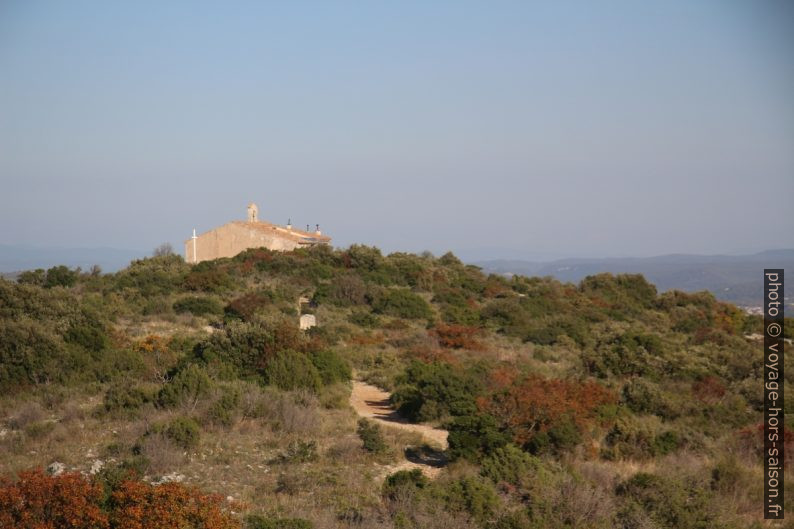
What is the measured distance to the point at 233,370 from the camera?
538 inches

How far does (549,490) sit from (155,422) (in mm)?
5154

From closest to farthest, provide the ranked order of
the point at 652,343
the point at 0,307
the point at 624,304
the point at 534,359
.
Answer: the point at 0,307 → the point at 652,343 → the point at 534,359 → the point at 624,304

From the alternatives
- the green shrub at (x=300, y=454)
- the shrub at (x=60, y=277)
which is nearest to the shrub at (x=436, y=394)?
the green shrub at (x=300, y=454)

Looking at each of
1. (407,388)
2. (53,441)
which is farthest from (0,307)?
(407,388)

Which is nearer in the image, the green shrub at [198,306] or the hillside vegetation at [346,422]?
the hillside vegetation at [346,422]

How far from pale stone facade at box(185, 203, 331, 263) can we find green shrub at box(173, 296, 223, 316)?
1581 centimetres

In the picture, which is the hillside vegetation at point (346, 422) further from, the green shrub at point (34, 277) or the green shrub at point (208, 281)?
the green shrub at point (34, 277)

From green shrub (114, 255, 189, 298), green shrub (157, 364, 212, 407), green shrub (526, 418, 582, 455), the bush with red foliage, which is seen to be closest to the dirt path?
green shrub (526, 418, 582, 455)

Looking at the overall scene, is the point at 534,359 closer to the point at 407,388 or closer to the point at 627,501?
the point at 407,388

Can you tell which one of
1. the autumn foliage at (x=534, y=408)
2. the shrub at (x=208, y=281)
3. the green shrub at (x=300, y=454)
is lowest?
the green shrub at (x=300, y=454)

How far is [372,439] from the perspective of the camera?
10.1 metres

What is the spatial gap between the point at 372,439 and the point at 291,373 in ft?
12.0

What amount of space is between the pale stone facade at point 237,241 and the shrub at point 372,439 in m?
28.9

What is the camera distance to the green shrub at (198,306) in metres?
22.4
